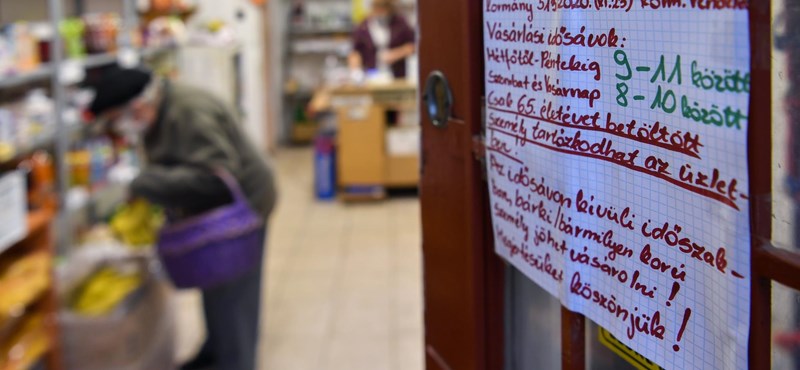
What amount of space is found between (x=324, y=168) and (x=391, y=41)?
165 centimetres

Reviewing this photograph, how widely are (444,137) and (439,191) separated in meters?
0.13

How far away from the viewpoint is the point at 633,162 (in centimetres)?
108

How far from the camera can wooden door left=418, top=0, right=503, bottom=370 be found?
5.13 feet

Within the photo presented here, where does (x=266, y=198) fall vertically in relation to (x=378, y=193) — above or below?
above

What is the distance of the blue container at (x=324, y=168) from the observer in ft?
25.3

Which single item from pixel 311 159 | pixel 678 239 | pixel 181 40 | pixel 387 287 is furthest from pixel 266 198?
pixel 311 159

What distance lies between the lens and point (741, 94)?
2.85ft

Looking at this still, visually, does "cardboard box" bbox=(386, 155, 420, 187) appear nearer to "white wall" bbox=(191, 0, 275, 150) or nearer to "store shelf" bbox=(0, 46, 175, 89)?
"white wall" bbox=(191, 0, 275, 150)

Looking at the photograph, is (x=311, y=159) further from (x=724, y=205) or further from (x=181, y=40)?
(x=724, y=205)

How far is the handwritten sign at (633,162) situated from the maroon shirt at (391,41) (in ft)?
23.2

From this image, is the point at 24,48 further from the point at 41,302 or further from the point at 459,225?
the point at 459,225

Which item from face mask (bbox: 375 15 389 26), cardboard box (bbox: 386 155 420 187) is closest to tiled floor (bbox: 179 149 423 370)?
cardboard box (bbox: 386 155 420 187)

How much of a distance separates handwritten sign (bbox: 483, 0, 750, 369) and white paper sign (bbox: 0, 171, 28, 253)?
229 cm

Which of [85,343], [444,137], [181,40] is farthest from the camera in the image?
[181,40]
